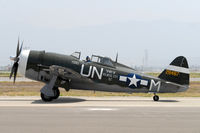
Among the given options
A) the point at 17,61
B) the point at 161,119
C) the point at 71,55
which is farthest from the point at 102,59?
the point at 161,119

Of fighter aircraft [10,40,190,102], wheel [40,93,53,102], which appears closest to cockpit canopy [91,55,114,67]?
fighter aircraft [10,40,190,102]

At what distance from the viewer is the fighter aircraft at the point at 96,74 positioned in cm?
1631

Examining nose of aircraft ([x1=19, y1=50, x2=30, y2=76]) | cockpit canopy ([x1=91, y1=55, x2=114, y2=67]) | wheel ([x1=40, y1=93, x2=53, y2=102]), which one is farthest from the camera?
cockpit canopy ([x1=91, y1=55, x2=114, y2=67])

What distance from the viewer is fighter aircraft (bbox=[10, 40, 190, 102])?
16312mm

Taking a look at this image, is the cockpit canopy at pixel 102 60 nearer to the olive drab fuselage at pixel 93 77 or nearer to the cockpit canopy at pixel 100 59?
the cockpit canopy at pixel 100 59

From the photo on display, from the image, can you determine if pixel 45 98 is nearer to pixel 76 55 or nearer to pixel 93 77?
pixel 93 77

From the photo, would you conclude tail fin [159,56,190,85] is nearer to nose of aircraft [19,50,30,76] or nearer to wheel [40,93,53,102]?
wheel [40,93,53,102]

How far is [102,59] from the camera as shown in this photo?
1686 cm

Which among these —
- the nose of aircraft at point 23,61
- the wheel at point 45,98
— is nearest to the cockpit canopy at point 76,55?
the nose of aircraft at point 23,61

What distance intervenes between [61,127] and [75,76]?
8.29 metres

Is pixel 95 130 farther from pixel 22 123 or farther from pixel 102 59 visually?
pixel 102 59

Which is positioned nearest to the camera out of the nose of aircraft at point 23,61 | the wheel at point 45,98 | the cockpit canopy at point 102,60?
the wheel at point 45,98

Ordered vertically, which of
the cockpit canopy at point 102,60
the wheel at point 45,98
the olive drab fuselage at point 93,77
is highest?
the cockpit canopy at point 102,60

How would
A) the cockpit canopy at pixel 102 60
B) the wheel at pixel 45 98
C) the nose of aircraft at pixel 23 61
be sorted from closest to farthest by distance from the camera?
the wheel at pixel 45 98 < the nose of aircraft at pixel 23 61 < the cockpit canopy at pixel 102 60
